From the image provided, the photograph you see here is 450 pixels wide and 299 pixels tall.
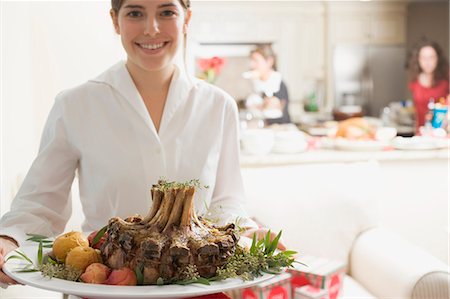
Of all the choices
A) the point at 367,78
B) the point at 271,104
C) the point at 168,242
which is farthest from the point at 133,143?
the point at 367,78

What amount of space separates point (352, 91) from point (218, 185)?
22.1 feet

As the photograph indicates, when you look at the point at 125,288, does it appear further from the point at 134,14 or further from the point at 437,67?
the point at 437,67

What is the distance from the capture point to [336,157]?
9.46 feet

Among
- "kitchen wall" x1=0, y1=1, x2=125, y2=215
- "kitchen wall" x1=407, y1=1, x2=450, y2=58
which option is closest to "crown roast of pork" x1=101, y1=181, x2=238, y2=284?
"kitchen wall" x1=0, y1=1, x2=125, y2=215

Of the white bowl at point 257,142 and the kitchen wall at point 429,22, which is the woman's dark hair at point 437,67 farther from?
the white bowl at point 257,142

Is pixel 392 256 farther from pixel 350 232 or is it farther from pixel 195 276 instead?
pixel 195 276

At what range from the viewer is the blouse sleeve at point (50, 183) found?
154 centimetres

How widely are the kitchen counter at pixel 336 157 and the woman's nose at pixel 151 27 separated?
4.44 ft

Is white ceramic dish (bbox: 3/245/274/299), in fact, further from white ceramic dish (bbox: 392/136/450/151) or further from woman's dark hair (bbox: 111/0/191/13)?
white ceramic dish (bbox: 392/136/450/151)

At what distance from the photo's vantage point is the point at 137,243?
114 centimetres

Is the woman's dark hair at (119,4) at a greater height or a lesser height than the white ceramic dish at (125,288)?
greater

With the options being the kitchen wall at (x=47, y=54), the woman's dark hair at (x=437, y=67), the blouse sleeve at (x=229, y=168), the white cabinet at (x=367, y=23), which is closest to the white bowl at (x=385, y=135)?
the kitchen wall at (x=47, y=54)

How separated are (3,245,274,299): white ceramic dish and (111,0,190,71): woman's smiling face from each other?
2.09 ft

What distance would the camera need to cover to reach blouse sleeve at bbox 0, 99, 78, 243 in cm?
154
